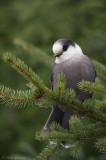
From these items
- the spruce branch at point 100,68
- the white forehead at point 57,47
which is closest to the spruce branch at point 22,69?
the spruce branch at point 100,68

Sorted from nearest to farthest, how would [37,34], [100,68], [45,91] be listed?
[45,91]
[100,68]
[37,34]

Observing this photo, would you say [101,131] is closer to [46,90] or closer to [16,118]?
[46,90]

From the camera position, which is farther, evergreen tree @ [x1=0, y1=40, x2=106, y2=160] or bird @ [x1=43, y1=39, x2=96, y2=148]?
bird @ [x1=43, y1=39, x2=96, y2=148]

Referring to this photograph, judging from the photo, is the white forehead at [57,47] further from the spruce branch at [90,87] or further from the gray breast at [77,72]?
the spruce branch at [90,87]

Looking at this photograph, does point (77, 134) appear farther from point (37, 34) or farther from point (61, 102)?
point (37, 34)

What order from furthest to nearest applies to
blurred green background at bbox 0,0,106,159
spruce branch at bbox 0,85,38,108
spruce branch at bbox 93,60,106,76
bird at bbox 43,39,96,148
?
1. blurred green background at bbox 0,0,106,159
2. bird at bbox 43,39,96,148
3. spruce branch at bbox 93,60,106,76
4. spruce branch at bbox 0,85,38,108

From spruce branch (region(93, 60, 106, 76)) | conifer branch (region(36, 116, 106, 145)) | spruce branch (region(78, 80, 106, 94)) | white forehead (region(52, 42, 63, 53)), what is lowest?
conifer branch (region(36, 116, 106, 145))

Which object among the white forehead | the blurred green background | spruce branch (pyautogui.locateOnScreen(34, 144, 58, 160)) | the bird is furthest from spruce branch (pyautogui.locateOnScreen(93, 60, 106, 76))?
the blurred green background

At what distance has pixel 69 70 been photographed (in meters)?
4.24

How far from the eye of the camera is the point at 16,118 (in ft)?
23.6

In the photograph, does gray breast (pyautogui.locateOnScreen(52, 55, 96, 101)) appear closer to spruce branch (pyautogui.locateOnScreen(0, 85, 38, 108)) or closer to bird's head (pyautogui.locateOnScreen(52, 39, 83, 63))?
bird's head (pyautogui.locateOnScreen(52, 39, 83, 63))

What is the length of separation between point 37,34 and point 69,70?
2781 millimetres

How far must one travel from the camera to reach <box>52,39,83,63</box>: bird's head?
14.1 ft

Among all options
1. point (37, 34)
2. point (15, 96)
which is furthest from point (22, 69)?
point (37, 34)
